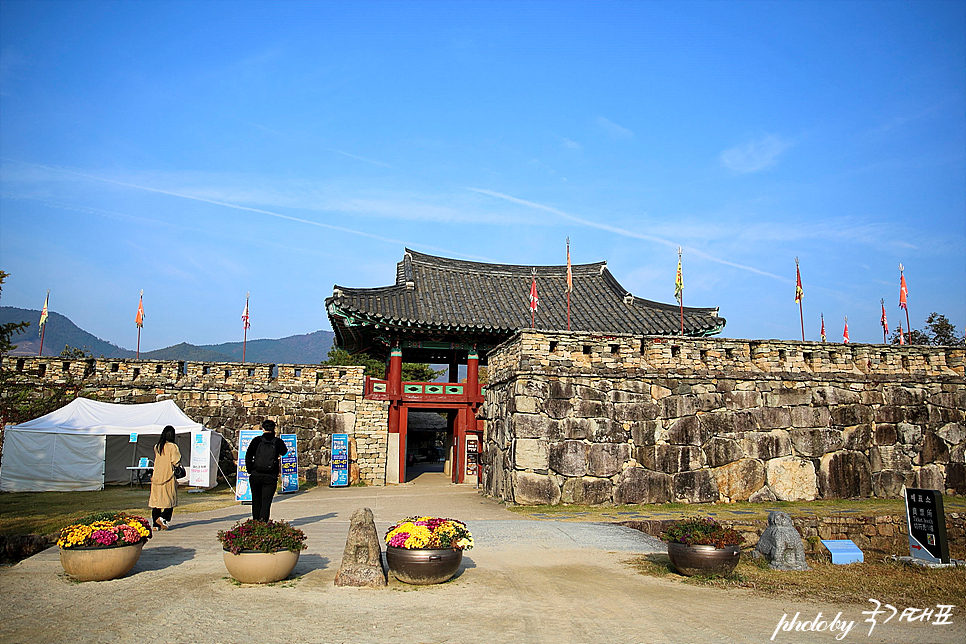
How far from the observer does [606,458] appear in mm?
15602

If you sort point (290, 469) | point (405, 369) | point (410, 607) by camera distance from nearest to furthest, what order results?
point (410, 607)
point (290, 469)
point (405, 369)

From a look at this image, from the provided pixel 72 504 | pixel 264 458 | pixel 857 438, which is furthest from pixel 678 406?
pixel 72 504

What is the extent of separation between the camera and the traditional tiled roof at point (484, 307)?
74.9ft

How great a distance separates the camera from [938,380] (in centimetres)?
1734

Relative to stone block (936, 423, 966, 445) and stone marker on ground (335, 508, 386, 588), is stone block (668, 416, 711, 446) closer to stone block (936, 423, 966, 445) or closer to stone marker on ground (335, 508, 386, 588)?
stone block (936, 423, 966, 445)

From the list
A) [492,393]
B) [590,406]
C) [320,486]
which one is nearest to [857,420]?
[590,406]

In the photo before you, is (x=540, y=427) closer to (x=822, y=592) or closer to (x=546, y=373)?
(x=546, y=373)

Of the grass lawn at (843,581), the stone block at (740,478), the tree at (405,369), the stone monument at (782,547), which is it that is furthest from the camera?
the tree at (405,369)

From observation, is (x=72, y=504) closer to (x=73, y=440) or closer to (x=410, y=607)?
(x=73, y=440)

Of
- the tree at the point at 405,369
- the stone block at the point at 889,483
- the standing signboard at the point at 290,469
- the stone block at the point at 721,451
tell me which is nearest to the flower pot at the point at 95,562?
the standing signboard at the point at 290,469

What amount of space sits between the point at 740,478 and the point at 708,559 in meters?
8.57

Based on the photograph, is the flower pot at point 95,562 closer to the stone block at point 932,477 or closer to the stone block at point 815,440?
the stone block at point 815,440

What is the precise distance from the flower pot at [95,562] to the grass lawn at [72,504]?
15.3 feet

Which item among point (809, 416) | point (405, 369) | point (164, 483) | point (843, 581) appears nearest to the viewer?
point (843, 581)
